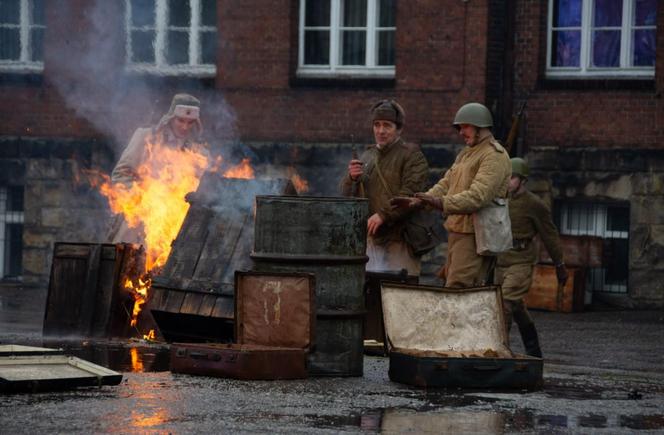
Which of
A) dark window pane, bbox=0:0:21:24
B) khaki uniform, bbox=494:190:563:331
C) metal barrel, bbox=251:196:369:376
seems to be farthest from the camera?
dark window pane, bbox=0:0:21:24

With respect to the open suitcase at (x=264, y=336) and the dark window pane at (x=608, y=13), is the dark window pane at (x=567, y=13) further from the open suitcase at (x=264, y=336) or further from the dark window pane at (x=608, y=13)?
the open suitcase at (x=264, y=336)

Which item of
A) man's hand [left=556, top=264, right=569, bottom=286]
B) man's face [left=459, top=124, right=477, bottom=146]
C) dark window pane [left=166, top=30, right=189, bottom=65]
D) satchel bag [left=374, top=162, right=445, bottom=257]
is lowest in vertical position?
man's hand [left=556, top=264, right=569, bottom=286]

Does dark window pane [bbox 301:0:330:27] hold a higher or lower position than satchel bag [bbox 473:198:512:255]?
higher

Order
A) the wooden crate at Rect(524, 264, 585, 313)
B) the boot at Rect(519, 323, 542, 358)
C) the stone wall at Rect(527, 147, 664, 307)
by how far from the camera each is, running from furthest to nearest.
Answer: the stone wall at Rect(527, 147, 664, 307) → the wooden crate at Rect(524, 264, 585, 313) → the boot at Rect(519, 323, 542, 358)

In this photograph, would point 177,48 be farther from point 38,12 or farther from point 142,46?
point 38,12

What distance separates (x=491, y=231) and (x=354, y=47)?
9.50m

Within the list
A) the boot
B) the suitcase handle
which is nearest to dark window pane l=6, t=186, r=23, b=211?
the boot

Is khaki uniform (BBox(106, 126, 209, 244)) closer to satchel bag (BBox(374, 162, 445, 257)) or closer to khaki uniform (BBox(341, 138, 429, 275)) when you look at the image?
khaki uniform (BBox(341, 138, 429, 275))

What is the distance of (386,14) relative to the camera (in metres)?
20.1

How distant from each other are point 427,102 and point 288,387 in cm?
1044

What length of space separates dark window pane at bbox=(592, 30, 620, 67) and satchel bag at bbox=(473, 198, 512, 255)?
875 centimetres

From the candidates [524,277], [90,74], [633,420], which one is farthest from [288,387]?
[90,74]

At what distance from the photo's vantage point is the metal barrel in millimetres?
10133

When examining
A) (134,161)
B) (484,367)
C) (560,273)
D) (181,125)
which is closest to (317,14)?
(181,125)
